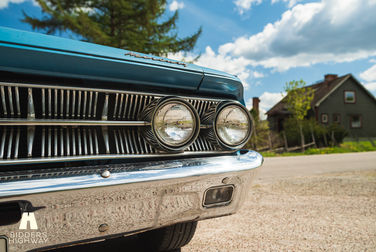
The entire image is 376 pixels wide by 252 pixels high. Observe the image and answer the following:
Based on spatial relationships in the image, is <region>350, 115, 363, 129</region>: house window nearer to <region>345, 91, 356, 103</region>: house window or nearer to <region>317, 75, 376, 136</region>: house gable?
<region>317, 75, 376, 136</region>: house gable

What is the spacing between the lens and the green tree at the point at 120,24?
1144 cm

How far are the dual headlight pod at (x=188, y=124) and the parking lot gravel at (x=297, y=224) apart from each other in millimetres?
946

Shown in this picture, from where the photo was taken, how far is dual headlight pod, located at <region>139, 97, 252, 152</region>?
1405 mm

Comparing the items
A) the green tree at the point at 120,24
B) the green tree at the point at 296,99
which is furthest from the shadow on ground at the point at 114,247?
the green tree at the point at 296,99

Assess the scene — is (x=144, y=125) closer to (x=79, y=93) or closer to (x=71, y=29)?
(x=79, y=93)

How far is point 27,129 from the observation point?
4.02 feet

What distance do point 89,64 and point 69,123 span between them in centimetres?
28

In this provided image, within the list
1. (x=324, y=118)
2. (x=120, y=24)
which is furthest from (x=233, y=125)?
(x=324, y=118)

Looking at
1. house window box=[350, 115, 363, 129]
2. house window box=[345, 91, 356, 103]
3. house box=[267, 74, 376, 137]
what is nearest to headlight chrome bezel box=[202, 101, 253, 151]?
house box=[267, 74, 376, 137]

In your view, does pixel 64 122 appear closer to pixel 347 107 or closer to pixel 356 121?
pixel 347 107

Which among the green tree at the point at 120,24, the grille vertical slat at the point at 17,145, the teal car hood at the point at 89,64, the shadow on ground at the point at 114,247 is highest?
the green tree at the point at 120,24

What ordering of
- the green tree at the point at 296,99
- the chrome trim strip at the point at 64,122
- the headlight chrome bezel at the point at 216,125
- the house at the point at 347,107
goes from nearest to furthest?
the chrome trim strip at the point at 64,122 → the headlight chrome bezel at the point at 216,125 → the green tree at the point at 296,99 → the house at the point at 347,107

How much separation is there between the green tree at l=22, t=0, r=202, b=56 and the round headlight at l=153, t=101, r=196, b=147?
11.0 m

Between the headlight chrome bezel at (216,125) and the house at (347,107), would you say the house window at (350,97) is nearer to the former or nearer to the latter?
the house at (347,107)
